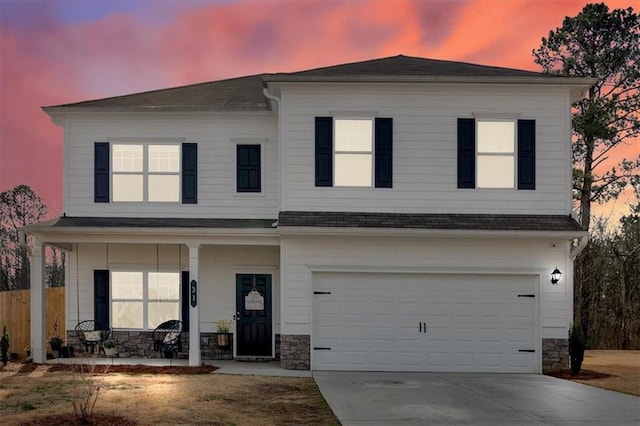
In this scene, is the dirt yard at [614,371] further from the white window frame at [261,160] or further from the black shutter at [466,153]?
the white window frame at [261,160]

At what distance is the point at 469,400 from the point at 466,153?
607 centimetres

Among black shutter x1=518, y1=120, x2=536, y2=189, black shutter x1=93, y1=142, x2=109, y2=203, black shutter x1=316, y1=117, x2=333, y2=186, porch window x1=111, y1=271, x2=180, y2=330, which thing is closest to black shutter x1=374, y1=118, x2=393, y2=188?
black shutter x1=316, y1=117, x2=333, y2=186

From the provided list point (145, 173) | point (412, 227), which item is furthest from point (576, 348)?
point (145, 173)

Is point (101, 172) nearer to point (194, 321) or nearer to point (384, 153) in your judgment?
point (194, 321)

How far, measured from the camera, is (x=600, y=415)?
9.43 metres

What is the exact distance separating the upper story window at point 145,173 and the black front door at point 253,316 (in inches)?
111

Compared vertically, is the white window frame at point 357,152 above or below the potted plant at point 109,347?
above

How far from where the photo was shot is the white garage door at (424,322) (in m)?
14.2

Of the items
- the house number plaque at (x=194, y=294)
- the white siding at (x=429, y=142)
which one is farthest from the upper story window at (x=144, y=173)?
the white siding at (x=429, y=142)

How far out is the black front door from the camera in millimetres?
15938

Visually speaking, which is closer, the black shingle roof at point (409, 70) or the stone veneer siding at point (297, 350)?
the stone veneer siding at point (297, 350)

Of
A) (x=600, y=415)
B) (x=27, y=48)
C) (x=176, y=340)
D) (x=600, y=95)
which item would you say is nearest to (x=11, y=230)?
(x=27, y=48)

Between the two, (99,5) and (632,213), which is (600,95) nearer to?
(632,213)

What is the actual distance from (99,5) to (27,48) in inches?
186
